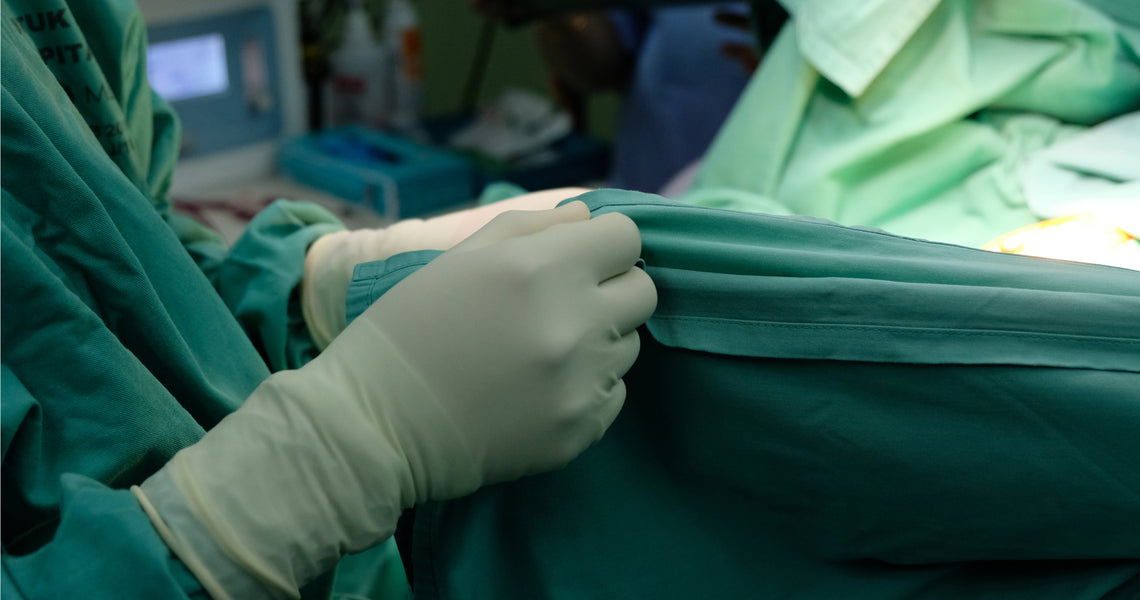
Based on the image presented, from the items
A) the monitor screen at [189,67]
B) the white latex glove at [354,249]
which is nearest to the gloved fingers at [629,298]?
the white latex glove at [354,249]

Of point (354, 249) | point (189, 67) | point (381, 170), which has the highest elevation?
point (354, 249)

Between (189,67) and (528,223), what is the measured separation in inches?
44.2

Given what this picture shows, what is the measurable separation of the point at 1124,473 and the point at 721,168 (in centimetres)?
59

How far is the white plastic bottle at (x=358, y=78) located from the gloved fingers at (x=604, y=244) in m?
1.26

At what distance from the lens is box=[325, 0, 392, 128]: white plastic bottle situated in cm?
169

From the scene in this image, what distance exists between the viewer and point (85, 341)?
52 cm

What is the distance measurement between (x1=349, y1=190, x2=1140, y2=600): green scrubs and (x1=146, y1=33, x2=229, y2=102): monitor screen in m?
1.03

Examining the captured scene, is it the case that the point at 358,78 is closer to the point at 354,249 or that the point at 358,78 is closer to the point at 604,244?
the point at 354,249

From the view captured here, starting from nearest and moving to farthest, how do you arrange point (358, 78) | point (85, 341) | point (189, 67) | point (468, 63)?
point (85, 341), point (189, 67), point (358, 78), point (468, 63)

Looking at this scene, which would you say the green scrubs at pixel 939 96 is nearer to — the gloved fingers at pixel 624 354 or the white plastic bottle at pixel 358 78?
the gloved fingers at pixel 624 354

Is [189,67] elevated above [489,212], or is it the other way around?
[489,212]

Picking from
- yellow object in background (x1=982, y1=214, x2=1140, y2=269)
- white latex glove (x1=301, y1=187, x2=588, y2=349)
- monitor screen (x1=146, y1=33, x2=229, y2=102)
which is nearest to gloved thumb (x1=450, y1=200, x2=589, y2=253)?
white latex glove (x1=301, y1=187, x2=588, y2=349)

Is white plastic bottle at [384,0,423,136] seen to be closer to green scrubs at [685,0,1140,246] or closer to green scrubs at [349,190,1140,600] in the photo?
green scrubs at [685,0,1140,246]

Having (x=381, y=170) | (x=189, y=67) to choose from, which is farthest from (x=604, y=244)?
(x=189, y=67)
